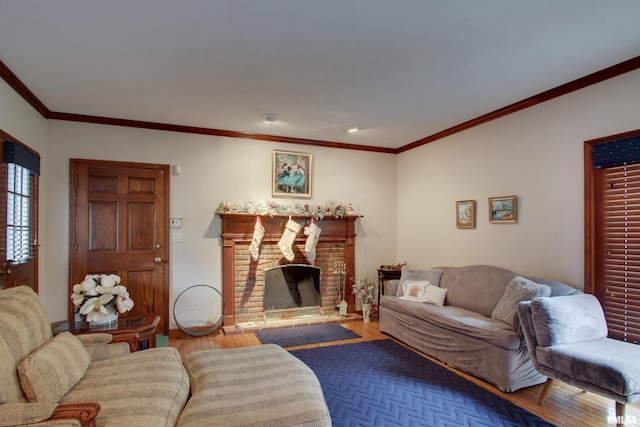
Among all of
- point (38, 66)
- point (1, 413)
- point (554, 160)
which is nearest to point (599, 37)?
point (554, 160)

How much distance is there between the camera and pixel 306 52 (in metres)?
2.62

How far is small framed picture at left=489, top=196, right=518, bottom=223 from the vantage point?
375 centimetres

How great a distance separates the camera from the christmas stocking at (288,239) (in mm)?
4781

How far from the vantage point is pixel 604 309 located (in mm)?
2939

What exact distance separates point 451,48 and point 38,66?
3.15 m

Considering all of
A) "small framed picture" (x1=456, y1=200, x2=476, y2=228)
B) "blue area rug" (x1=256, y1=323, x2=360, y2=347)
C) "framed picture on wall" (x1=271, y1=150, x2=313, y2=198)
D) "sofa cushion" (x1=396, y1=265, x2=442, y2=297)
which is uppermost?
"framed picture on wall" (x1=271, y1=150, x2=313, y2=198)

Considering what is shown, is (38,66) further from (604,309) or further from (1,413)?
(604,309)

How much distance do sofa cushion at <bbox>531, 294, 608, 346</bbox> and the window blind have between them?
7.4 inches

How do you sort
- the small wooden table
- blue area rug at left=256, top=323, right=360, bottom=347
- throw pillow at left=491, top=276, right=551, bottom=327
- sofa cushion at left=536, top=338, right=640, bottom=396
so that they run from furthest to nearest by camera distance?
blue area rug at left=256, top=323, right=360, bottom=347
throw pillow at left=491, top=276, right=551, bottom=327
the small wooden table
sofa cushion at left=536, top=338, right=640, bottom=396

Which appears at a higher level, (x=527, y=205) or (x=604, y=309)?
(x=527, y=205)

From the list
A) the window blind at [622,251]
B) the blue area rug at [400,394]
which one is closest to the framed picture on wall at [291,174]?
the blue area rug at [400,394]

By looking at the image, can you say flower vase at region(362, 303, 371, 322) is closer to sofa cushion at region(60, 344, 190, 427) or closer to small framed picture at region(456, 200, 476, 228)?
small framed picture at region(456, 200, 476, 228)

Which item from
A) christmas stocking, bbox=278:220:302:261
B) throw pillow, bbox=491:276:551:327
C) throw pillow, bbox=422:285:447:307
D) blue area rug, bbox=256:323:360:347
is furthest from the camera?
christmas stocking, bbox=278:220:302:261

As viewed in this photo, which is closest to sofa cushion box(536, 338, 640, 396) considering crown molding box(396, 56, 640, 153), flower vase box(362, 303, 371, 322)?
crown molding box(396, 56, 640, 153)
